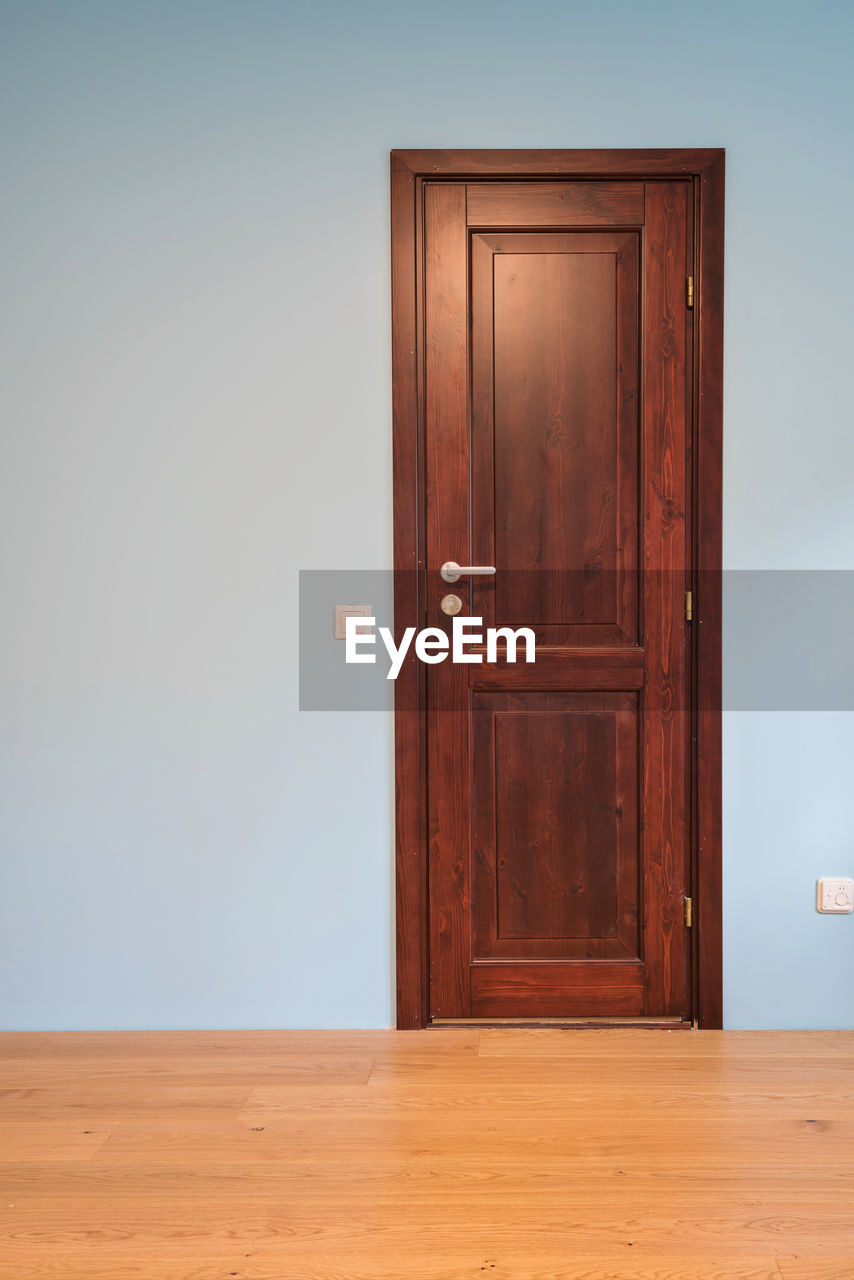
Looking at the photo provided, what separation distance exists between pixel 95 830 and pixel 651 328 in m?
1.86

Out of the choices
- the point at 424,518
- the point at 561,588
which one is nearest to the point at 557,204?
the point at 424,518

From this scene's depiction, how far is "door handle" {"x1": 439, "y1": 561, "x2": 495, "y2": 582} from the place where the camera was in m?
2.17

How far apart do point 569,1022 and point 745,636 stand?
3.46 ft

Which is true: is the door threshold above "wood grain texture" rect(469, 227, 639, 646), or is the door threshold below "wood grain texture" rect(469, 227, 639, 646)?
below

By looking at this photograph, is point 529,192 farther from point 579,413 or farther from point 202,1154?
point 202,1154

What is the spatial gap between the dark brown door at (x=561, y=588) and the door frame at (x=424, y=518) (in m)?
0.03

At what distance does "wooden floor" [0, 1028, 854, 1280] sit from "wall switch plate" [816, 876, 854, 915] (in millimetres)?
302

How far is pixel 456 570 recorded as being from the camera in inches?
85.7

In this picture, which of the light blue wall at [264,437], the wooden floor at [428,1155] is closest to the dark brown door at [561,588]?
the light blue wall at [264,437]

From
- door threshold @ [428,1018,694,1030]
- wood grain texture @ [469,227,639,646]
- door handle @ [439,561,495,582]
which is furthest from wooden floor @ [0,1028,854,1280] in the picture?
door handle @ [439,561,495,582]

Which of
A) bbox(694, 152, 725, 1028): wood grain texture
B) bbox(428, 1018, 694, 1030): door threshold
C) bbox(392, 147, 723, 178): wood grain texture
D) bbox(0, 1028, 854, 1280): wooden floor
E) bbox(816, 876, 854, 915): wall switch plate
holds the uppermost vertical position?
bbox(392, 147, 723, 178): wood grain texture

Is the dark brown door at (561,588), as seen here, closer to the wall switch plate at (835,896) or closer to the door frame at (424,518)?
the door frame at (424,518)

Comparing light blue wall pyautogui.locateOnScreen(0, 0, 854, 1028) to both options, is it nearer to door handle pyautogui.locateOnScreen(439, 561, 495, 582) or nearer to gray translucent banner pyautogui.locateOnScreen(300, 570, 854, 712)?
gray translucent banner pyautogui.locateOnScreen(300, 570, 854, 712)

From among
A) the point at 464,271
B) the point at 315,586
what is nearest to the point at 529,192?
the point at 464,271
